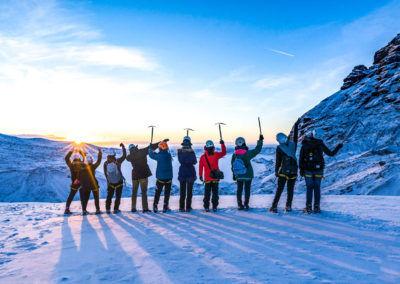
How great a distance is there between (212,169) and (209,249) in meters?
3.79

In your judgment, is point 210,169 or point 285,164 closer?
point 285,164

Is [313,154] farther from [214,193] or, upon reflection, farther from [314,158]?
[214,193]

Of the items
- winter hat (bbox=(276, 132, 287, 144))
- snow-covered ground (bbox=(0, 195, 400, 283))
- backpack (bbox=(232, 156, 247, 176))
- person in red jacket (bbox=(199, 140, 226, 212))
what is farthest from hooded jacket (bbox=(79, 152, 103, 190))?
winter hat (bbox=(276, 132, 287, 144))

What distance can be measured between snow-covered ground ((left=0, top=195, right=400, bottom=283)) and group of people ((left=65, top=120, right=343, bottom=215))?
1033 millimetres

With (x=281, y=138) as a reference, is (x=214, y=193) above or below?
below

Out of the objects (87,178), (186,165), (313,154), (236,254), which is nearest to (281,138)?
(313,154)

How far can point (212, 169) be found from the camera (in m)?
7.95

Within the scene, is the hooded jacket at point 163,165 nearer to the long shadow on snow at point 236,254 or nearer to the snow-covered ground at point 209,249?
the snow-covered ground at point 209,249

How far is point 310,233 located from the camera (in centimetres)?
512

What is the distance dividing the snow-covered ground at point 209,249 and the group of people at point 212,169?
40.7 inches

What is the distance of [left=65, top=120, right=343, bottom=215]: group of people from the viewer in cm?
717

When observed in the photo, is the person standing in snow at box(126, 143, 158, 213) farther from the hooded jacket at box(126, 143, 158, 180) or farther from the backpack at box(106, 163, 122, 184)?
the backpack at box(106, 163, 122, 184)

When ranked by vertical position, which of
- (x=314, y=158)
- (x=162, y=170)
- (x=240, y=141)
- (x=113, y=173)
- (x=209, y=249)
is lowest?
(x=209, y=249)

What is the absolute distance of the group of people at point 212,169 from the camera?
282 inches
